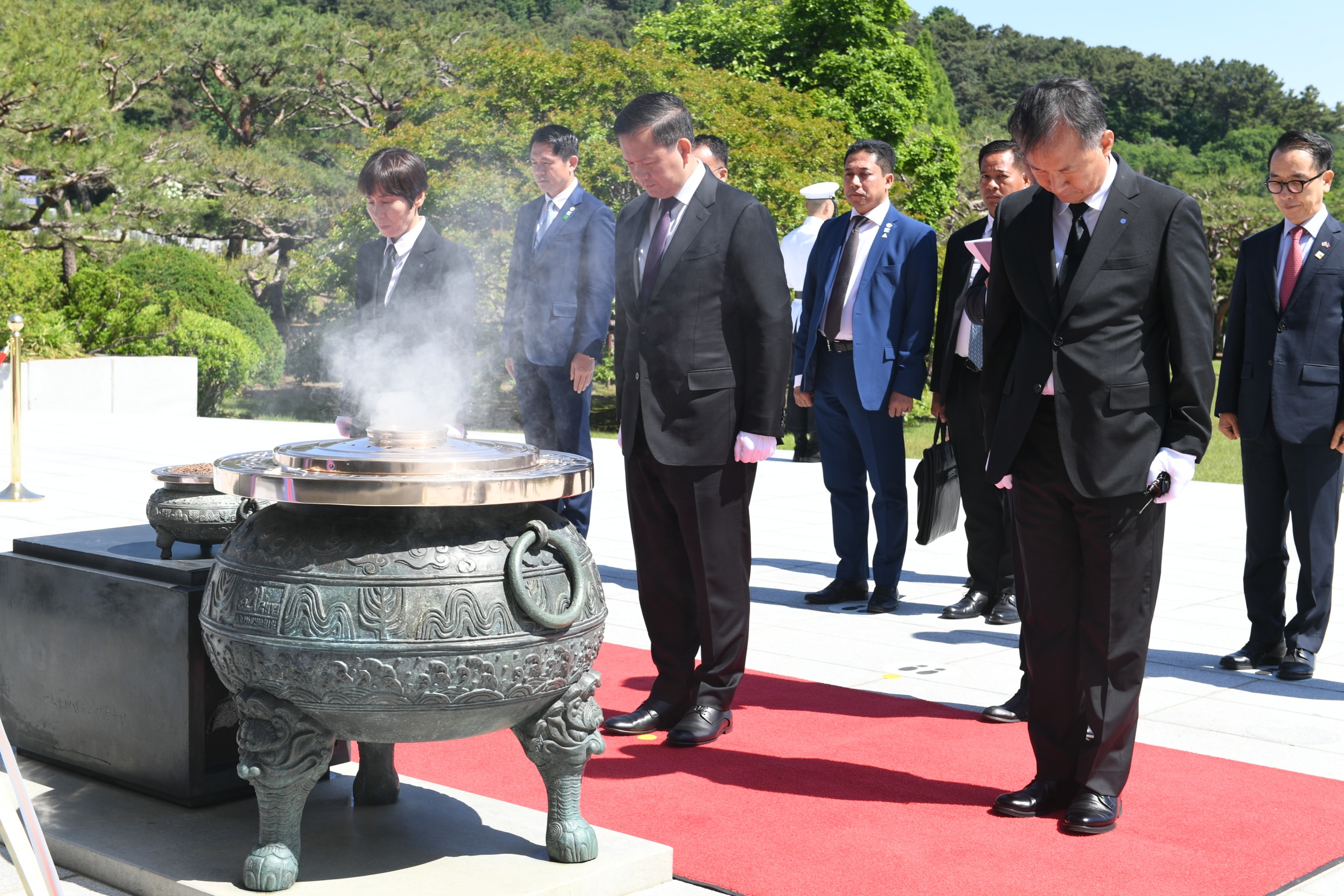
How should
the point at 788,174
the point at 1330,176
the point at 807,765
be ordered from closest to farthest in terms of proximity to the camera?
1. the point at 807,765
2. the point at 1330,176
3. the point at 788,174

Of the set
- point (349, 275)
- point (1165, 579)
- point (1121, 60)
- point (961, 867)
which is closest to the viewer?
point (961, 867)

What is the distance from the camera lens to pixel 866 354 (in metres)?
5.63

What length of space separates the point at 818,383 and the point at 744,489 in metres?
2.04

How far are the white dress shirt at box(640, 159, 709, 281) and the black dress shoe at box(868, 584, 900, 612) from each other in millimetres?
2454

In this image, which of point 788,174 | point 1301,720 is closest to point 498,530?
point 1301,720

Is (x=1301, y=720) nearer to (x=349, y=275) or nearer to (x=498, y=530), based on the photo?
(x=498, y=530)

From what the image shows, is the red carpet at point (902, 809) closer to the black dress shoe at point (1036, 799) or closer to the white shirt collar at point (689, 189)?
the black dress shoe at point (1036, 799)

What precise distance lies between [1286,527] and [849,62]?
24.1 metres

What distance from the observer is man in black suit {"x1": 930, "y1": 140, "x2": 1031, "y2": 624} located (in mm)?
5105

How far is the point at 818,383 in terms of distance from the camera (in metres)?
5.91

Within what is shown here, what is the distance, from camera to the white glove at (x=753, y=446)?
3773 millimetres

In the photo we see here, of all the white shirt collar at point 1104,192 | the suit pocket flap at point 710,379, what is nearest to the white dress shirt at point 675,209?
the suit pocket flap at point 710,379

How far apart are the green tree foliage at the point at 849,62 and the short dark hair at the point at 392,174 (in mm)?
22906

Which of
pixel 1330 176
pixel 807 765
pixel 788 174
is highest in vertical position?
pixel 788 174
